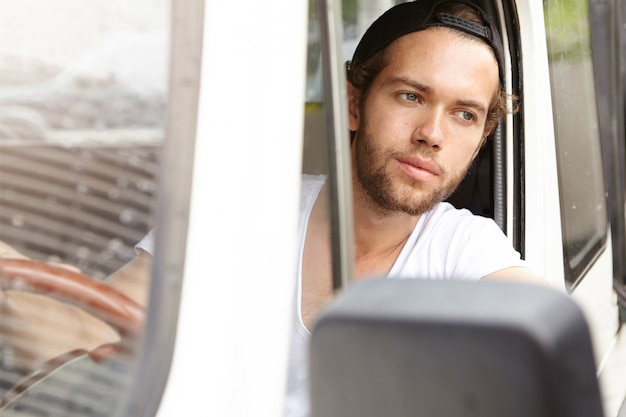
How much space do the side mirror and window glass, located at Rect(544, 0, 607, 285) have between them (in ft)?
6.08

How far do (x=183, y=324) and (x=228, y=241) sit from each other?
0.11 m

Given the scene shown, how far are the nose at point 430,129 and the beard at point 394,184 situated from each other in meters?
0.02

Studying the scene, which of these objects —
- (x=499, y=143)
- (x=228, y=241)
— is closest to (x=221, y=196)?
(x=228, y=241)

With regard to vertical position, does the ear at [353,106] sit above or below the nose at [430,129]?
above

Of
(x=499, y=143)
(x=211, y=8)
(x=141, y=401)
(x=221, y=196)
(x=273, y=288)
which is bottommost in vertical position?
(x=141, y=401)

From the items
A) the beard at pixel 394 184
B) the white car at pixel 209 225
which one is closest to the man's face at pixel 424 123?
the beard at pixel 394 184

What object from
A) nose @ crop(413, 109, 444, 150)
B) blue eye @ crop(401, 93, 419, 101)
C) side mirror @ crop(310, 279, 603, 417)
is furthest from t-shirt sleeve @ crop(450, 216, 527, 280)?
side mirror @ crop(310, 279, 603, 417)

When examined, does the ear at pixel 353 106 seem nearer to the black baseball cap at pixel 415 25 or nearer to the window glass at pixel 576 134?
the black baseball cap at pixel 415 25

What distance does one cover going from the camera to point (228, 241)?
1.03 meters

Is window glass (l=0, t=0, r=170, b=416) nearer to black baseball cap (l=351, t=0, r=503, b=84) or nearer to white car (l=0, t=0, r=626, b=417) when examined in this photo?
white car (l=0, t=0, r=626, b=417)

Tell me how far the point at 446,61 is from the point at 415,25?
6.0 inches

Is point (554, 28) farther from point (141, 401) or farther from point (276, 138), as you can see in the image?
point (141, 401)

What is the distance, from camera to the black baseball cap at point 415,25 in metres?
2.10

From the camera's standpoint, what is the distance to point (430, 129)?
6.51ft
